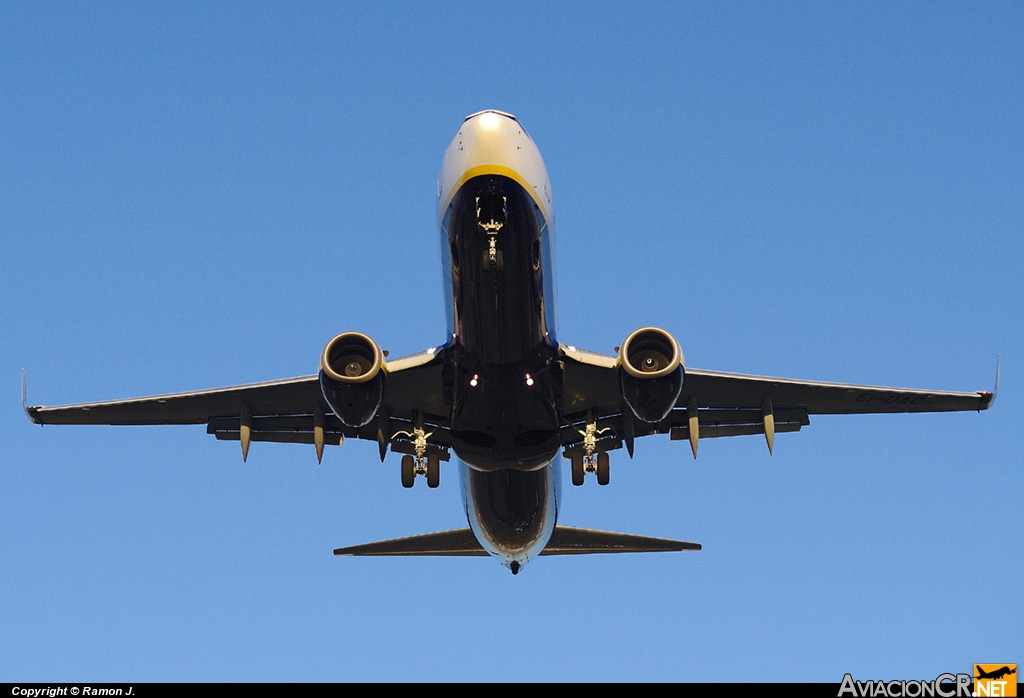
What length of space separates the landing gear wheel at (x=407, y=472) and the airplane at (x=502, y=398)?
0.10 ft

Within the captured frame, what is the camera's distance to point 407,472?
1174 inches

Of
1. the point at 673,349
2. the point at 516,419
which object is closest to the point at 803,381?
the point at 673,349

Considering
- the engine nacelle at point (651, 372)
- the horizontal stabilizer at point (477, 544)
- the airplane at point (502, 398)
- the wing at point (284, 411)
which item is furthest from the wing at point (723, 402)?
the horizontal stabilizer at point (477, 544)

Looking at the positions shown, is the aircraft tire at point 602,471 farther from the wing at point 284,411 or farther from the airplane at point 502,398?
the wing at point 284,411

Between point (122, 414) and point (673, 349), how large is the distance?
41.2 ft

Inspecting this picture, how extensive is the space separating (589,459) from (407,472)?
13.1ft

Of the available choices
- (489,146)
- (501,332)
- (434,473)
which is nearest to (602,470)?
(434,473)

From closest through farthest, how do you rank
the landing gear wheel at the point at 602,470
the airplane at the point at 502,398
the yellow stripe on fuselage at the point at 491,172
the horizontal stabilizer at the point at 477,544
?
the yellow stripe on fuselage at the point at 491,172
the airplane at the point at 502,398
the landing gear wheel at the point at 602,470
the horizontal stabilizer at the point at 477,544

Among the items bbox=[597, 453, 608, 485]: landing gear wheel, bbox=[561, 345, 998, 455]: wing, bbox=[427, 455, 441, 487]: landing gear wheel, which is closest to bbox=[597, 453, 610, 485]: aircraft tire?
bbox=[597, 453, 608, 485]: landing gear wheel

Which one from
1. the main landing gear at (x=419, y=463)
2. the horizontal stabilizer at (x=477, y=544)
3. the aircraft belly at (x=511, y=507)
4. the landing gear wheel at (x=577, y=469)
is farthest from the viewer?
the horizontal stabilizer at (x=477, y=544)

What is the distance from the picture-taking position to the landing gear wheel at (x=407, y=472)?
2976 cm

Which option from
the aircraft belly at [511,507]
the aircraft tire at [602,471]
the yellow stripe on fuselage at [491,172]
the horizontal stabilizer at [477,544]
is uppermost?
the yellow stripe on fuselage at [491,172]

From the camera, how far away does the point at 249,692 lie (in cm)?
2269

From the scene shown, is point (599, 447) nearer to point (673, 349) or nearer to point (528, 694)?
point (673, 349)
